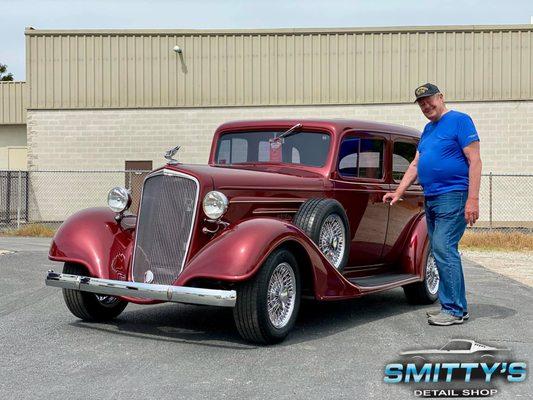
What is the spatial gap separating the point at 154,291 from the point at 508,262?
964 cm

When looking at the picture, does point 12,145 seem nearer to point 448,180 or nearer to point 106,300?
point 106,300

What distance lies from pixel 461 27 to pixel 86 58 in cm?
1140

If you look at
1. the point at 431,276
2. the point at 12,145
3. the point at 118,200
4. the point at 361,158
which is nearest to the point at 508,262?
the point at 431,276

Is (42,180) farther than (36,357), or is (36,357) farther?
(42,180)

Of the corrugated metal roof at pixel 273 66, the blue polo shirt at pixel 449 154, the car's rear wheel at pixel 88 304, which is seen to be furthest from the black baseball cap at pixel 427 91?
the corrugated metal roof at pixel 273 66

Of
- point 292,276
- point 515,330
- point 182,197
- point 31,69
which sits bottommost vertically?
point 515,330

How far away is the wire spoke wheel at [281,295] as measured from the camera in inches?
230

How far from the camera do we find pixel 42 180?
23094mm

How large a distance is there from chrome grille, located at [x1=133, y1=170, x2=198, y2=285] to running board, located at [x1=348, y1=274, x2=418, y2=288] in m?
1.78

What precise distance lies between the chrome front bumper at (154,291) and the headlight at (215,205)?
0.68 metres

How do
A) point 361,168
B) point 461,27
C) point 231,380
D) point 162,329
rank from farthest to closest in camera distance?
1. point 461,27
2. point 361,168
3. point 162,329
4. point 231,380

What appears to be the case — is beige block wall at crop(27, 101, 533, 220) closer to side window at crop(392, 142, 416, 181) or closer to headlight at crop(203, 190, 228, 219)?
side window at crop(392, 142, 416, 181)

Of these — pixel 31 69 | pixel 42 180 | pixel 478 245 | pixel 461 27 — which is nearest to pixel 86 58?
pixel 31 69

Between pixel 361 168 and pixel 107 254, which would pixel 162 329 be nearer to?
pixel 107 254
